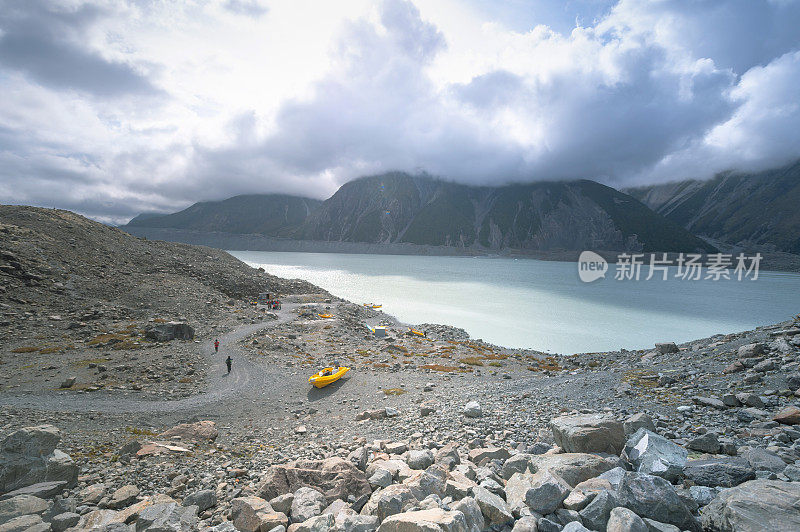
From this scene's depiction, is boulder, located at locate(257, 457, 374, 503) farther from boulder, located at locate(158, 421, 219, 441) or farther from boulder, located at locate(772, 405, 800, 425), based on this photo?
boulder, located at locate(772, 405, 800, 425)

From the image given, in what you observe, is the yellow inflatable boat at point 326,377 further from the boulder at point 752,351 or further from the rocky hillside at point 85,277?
the boulder at point 752,351

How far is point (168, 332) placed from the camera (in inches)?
1032

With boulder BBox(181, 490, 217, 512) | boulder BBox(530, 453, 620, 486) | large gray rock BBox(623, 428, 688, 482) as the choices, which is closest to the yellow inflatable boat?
boulder BBox(181, 490, 217, 512)

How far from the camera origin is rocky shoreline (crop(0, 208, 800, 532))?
5.65 metres

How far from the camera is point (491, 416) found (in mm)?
12664

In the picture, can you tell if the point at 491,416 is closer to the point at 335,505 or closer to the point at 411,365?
the point at 335,505

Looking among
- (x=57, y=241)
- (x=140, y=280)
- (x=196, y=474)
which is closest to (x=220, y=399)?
(x=196, y=474)

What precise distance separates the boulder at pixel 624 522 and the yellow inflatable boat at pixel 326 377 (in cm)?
1686

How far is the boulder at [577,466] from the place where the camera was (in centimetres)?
650

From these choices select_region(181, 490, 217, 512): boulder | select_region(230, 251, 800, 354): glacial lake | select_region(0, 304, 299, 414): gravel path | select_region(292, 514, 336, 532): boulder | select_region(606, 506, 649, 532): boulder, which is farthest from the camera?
select_region(230, 251, 800, 354): glacial lake

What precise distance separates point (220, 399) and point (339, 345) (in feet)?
44.4

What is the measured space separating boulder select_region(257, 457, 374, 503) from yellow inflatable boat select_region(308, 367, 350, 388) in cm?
1164

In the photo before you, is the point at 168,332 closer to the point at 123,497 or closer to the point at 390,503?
the point at 123,497

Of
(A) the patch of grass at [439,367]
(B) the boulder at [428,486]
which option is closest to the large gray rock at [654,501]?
(B) the boulder at [428,486]
